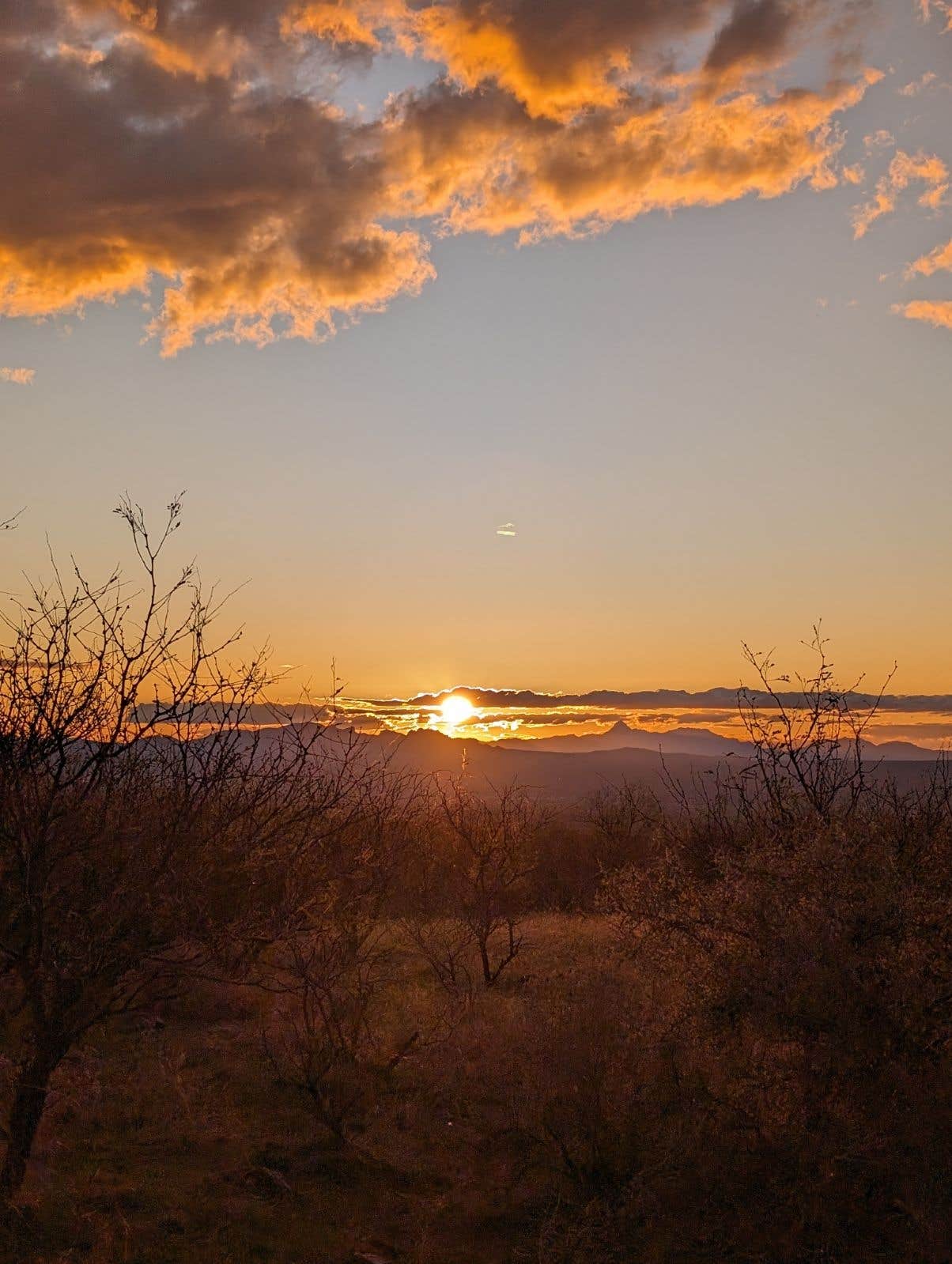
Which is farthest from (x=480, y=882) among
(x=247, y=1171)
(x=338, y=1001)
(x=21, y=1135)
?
(x=21, y=1135)

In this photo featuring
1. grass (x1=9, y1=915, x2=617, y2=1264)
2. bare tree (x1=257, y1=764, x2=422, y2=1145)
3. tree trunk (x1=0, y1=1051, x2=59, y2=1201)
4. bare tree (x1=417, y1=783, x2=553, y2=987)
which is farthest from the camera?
bare tree (x1=417, y1=783, x2=553, y2=987)

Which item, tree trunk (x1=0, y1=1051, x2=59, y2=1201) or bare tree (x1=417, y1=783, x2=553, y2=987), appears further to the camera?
bare tree (x1=417, y1=783, x2=553, y2=987)

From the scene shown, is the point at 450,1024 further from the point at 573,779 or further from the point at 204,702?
the point at 573,779

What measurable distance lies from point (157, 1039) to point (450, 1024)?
372 cm

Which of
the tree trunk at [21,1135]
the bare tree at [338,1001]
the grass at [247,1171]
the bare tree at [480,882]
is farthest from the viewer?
the bare tree at [480,882]

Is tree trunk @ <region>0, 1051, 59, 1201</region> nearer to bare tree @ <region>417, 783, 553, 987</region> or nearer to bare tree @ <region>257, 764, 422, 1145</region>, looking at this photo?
bare tree @ <region>257, 764, 422, 1145</region>

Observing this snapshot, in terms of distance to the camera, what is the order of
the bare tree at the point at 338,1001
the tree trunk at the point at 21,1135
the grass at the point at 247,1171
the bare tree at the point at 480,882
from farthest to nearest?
the bare tree at the point at 480,882 → the bare tree at the point at 338,1001 → the grass at the point at 247,1171 → the tree trunk at the point at 21,1135

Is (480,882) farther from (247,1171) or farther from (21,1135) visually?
(21,1135)

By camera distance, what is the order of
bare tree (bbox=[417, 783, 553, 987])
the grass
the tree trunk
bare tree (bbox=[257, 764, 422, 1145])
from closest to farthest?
the tree trunk → the grass → bare tree (bbox=[257, 764, 422, 1145]) → bare tree (bbox=[417, 783, 553, 987])

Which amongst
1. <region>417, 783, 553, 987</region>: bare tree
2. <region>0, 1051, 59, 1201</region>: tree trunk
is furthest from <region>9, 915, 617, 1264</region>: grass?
<region>417, 783, 553, 987</region>: bare tree

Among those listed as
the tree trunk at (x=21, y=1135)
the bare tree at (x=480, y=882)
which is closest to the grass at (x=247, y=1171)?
the tree trunk at (x=21, y=1135)

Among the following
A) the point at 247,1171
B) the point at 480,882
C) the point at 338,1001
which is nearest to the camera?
the point at 247,1171

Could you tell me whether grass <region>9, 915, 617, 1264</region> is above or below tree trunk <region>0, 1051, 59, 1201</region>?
below

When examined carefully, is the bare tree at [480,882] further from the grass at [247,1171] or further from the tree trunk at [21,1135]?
the tree trunk at [21,1135]
